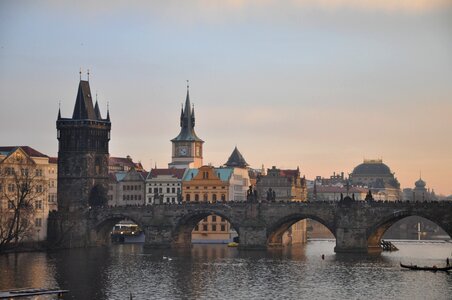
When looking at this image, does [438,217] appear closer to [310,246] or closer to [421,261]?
[421,261]

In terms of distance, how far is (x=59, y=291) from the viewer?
103 metres

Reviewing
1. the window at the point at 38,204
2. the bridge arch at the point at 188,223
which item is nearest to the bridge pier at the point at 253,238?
the bridge arch at the point at 188,223

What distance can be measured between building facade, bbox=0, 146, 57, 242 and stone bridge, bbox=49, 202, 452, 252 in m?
4.06

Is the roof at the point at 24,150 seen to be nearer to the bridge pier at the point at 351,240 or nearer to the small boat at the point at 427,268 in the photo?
the bridge pier at the point at 351,240

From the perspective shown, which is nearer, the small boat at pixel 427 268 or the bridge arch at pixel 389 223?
the small boat at pixel 427 268

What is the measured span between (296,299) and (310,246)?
92.6 metres

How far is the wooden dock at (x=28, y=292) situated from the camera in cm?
9881

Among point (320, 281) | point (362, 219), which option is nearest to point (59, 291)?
point (320, 281)

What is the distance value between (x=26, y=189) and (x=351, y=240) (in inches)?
1940

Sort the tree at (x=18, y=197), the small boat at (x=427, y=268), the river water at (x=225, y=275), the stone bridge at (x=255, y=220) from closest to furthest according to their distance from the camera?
the river water at (x=225, y=275), the small boat at (x=427, y=268), the tree at (x=18, y=197), the stone bridge at (x=255, y=220)

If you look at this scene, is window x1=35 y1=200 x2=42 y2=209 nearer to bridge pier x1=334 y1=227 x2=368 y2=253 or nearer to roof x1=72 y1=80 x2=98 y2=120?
roof x1=72 y1=80 x2=98 y2=120

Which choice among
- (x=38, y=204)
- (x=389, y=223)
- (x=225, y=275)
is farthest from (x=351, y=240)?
(x=38, y=204)

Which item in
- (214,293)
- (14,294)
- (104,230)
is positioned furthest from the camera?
(104,230)

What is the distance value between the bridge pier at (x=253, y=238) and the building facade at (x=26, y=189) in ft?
104
